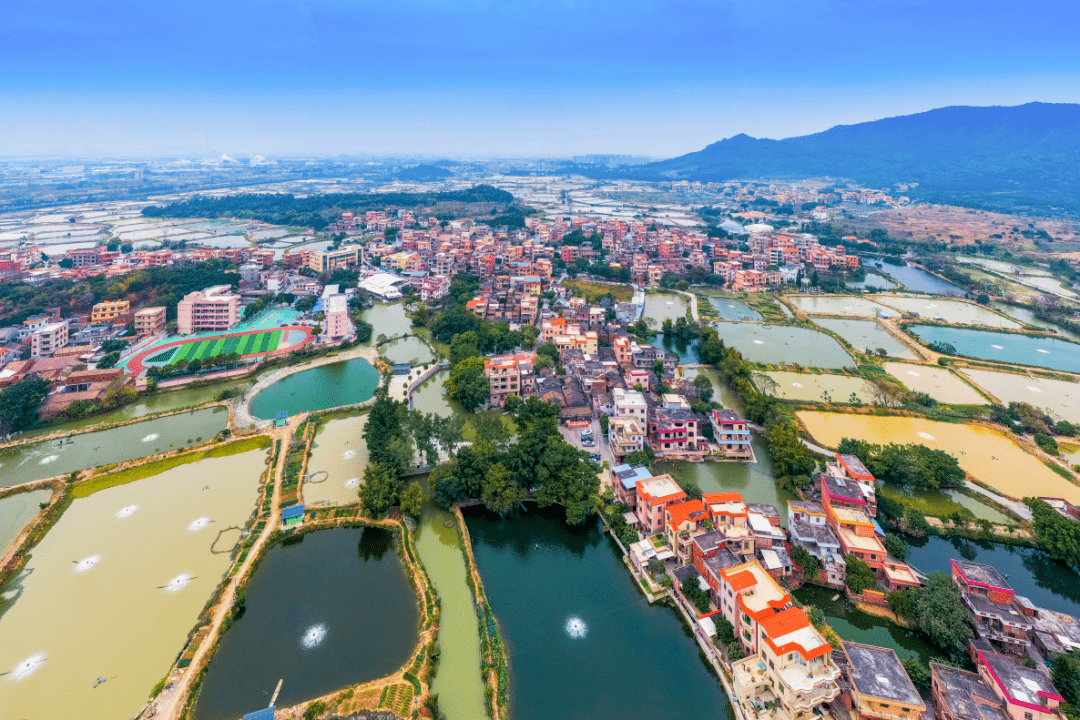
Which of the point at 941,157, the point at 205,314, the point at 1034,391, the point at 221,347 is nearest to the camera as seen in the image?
the point at 1034,391

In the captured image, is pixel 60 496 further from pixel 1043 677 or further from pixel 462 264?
pixel 462 264

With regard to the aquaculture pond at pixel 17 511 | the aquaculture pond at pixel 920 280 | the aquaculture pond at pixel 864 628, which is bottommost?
the aquaculture pond at pixel 17 511

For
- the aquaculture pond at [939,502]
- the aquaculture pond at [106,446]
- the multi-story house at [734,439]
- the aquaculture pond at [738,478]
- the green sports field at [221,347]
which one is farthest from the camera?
the green sports field at [221,347]

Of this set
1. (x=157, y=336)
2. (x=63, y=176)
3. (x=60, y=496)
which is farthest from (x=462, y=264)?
(x=63, y=176)

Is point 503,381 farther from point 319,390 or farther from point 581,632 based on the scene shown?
point 581,632

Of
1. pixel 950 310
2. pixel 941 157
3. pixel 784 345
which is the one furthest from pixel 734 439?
pixel 941 157

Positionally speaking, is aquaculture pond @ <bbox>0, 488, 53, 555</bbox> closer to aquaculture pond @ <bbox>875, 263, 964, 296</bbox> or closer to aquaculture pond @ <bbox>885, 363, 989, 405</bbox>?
aquaculture pond @ <bbox>885, 363, 989, 405</bbox>

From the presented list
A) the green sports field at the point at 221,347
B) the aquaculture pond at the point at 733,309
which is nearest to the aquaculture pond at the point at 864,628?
the aquaculture pond at the point at 733,309

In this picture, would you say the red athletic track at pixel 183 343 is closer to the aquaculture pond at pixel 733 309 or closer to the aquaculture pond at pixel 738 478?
the aquaculture pond at pixel 738 478
